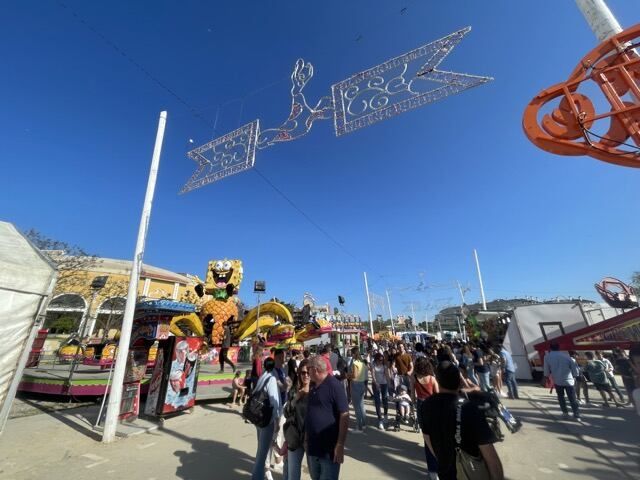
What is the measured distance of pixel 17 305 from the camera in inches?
152

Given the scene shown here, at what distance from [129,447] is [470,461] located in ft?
20.6

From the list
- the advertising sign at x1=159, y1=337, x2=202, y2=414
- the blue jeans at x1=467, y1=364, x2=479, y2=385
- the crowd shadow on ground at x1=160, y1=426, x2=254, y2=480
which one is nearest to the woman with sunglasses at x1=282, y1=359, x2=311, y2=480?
the crowd shadow on ground at x1=160, y1=426, x2=254, y2=480

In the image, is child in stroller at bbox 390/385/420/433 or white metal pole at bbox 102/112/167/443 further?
child in stroller at bbox 390/385/420/433

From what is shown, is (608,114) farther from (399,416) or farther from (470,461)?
(399,416)

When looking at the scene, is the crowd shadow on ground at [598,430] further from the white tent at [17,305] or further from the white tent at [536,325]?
the white tent at [17,305]

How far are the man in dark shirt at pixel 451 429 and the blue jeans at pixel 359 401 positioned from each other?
4.37 m

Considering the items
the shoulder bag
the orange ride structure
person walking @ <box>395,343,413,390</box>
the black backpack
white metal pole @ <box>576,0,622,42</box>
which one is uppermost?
white metal pole @ <box>576,0,622,42</box>

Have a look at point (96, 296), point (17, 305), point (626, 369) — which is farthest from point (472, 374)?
point (96, 296)

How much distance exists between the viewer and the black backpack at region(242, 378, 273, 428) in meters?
3.73

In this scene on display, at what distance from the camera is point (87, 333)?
104 ft

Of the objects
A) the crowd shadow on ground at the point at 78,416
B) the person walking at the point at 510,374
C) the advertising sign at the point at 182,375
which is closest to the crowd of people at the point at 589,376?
the person walking at the point at 510,374

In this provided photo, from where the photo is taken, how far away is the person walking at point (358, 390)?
21.0ft

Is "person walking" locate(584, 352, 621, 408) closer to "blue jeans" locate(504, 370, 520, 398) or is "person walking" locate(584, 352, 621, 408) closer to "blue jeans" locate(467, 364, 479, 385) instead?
"blue jeans" locate(504, 370, 520, 398)

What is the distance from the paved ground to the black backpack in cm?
139
